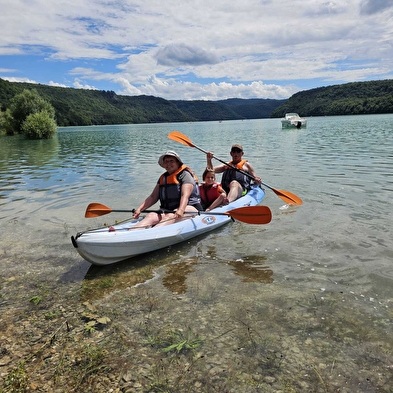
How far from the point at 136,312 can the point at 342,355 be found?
7.61ft

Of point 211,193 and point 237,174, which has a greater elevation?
point 237,174

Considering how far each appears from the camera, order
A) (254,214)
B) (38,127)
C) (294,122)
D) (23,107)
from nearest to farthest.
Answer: (254,214)
(38,127)
(23,107)
(294,122)

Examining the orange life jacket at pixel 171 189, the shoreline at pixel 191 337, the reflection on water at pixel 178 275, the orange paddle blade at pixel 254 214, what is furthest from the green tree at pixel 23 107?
the shoreline at pixel 191 337

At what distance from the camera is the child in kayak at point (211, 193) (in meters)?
7.76

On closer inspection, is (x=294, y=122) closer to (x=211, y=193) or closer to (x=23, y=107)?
(x=23, y=107)

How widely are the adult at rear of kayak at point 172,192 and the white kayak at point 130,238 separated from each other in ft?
0.77

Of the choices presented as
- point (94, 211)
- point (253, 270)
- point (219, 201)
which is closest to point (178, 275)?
point (253, 270)

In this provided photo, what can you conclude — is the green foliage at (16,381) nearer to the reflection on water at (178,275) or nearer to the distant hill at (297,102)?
the reflection on water at (178,275)

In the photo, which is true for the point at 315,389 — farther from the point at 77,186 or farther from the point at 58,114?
the point at 58,114

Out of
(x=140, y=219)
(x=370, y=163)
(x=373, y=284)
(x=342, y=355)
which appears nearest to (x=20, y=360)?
(x=342, y=355)

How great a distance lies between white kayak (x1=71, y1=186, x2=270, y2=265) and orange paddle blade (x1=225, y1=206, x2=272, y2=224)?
49 cm

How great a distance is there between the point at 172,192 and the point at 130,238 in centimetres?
148

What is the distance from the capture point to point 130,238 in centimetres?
531

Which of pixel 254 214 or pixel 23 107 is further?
pixel 23 107
